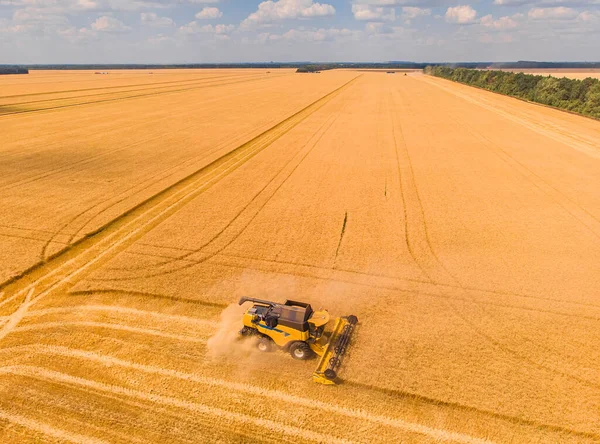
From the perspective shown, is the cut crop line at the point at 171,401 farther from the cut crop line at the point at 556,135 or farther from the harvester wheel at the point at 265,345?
the cut crop line at the point at 556,135

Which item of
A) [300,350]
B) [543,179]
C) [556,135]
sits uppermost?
[556,135]

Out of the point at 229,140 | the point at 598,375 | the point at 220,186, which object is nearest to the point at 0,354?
the point at 220,186

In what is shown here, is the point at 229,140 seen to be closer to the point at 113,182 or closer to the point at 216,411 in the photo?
the point at 113,182

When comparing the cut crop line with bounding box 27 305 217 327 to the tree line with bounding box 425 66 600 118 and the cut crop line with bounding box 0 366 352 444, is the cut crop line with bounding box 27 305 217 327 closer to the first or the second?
the cut crop line with bounding box 0 366 352 444

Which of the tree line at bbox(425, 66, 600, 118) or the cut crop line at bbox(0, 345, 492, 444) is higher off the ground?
the tree line at bbox(425, 66, 600, 118)

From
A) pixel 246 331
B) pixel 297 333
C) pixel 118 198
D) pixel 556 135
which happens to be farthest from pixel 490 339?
pixel 556 135

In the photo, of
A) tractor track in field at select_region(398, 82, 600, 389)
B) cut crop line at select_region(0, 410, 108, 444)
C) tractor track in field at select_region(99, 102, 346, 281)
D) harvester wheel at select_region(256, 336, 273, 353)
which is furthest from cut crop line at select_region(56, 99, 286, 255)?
tractor track in field at select_region(398, 82, 600, 389)

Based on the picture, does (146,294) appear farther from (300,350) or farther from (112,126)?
(112,126)
